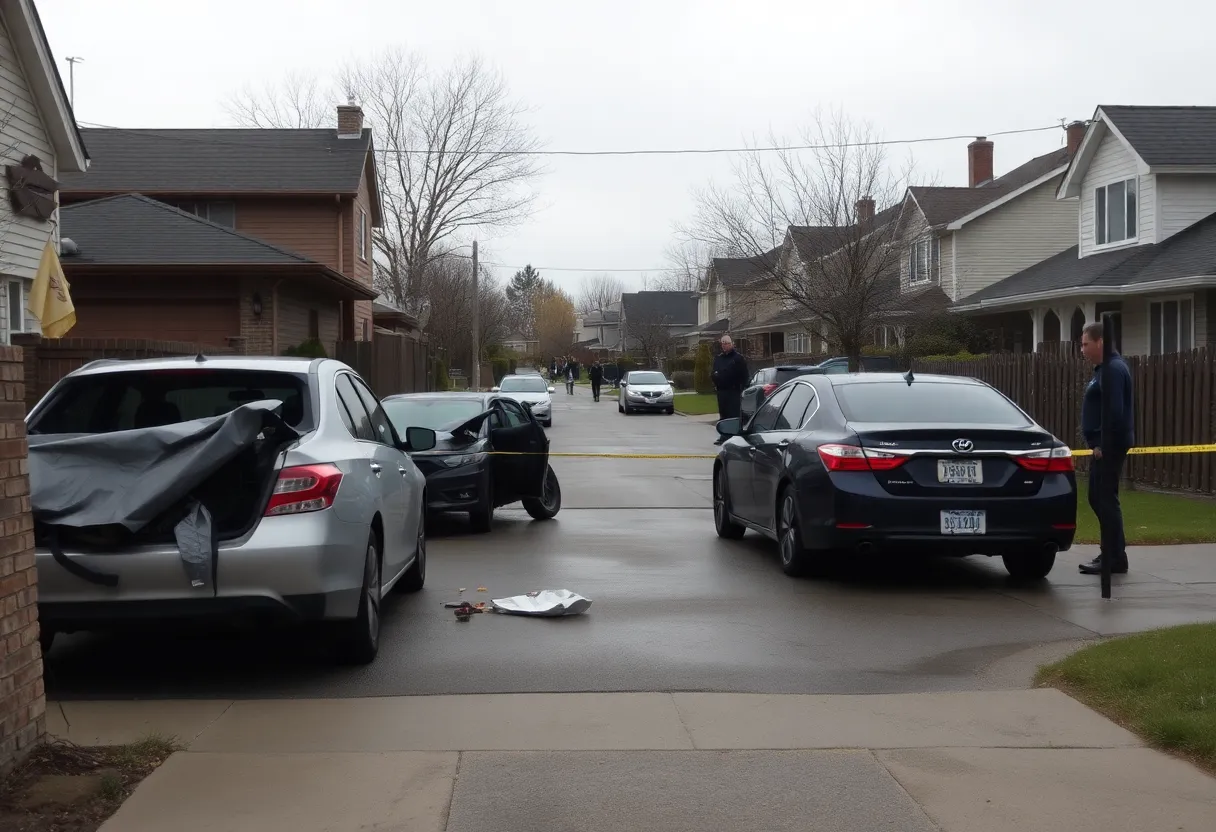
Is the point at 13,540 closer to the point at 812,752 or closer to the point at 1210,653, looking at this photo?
the point at 812,752

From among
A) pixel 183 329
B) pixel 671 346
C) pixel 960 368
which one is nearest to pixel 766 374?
pixel 960 368

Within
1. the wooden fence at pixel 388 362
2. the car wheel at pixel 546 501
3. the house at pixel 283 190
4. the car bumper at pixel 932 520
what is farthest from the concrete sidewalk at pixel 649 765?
the house at pixel 283 190

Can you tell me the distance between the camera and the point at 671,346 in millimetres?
86750

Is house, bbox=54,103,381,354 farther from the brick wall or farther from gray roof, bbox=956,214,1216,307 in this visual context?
the brick wall

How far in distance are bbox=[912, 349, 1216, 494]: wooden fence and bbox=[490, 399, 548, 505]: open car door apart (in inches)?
279

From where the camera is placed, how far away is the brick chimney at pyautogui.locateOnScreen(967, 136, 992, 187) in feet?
168

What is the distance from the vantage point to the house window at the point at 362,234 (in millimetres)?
37344

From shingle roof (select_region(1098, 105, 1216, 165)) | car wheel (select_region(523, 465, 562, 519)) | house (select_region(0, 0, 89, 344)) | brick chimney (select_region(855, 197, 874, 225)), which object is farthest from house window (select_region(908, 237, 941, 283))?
car wheel (select_region(523, 465, 562, 519))

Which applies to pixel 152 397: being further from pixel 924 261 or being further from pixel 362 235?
pixel 924 261

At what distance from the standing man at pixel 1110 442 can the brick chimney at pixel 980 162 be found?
141 feet

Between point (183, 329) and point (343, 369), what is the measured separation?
18.4m

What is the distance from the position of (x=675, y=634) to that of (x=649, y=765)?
8.63ft

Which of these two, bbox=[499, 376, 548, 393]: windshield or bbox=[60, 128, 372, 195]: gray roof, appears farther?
bbox=[499, 376, 548, 393]: windshield

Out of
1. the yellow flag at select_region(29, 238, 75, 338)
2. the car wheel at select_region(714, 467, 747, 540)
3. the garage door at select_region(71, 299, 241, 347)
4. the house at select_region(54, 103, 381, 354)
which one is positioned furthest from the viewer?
the house at select_region(54, 103, 381, 354)
